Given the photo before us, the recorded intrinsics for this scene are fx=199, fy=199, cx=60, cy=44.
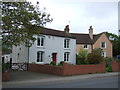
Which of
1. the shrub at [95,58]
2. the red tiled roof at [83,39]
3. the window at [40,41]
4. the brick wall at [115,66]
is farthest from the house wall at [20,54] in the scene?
the red tiled roof at [83,39]

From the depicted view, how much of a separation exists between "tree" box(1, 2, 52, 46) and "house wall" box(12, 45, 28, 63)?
13041mm

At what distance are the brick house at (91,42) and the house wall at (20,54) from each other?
17942 millimetres

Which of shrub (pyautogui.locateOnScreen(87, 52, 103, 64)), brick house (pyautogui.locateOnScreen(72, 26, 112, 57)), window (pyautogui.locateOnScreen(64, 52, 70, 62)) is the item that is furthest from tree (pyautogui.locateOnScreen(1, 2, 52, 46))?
brick house (pyautogui.locateOnScreen(72, 26, 112, 57))

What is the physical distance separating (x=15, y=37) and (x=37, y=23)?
93.4 inches

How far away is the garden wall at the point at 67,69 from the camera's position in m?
21.2

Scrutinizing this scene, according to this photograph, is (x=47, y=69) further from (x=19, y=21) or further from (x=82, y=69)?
(x=19, y=21)

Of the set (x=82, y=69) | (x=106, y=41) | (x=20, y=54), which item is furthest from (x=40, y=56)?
(x=106, y=41)

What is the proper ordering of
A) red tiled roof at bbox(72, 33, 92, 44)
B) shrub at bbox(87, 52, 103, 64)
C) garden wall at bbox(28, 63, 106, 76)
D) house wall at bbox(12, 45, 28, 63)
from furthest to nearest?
1. red tiled roof at bbox(72, 33, 92, 44)
2. house wall at bbox(12, 45, 28, 63)
3. shrub at bbox(87, 52, 103, 64)
4. garden wall at bbox(28, 63, 106, 76)

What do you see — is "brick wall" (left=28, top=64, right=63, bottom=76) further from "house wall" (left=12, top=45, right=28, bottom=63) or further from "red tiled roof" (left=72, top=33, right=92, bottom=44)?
"red tiled roof" (left=72, top=33, right=92, bottom=44)

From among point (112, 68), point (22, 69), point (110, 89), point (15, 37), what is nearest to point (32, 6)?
point (15, 37)

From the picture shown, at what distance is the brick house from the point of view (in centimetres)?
4750

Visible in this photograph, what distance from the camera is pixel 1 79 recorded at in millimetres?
16672

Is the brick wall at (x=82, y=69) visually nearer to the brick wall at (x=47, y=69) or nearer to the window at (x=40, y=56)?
the brick wall at (x=47, y=69)

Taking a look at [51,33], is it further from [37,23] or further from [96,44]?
[96,44]
